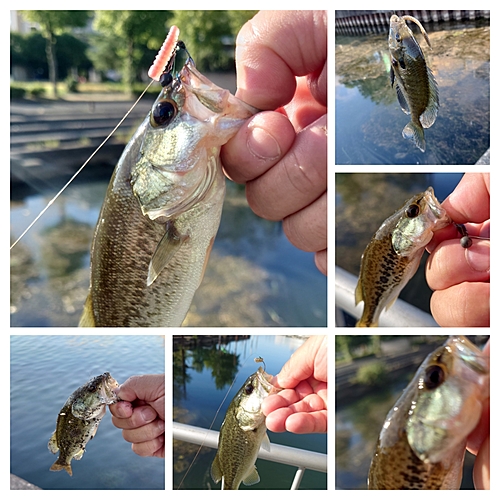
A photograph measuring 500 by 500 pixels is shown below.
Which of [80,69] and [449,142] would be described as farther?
[80,69]

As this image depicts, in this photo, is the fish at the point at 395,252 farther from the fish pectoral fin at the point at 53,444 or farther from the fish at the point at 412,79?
the fish pectoral fin at the point at 53,444

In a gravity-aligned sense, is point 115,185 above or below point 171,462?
above

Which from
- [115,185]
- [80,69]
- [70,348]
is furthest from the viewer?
[80,69]

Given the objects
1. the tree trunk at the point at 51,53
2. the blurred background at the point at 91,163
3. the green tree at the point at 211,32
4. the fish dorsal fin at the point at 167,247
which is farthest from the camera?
the tree trunk at the point at 51,53

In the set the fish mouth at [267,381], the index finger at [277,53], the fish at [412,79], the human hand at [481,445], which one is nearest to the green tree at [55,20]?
the index finger at [277,53]

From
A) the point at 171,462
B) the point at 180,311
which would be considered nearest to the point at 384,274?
the point at 180,311

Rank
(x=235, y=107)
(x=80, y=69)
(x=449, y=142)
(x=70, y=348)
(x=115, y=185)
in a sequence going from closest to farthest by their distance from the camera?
(x=235, y=107) → (x=115, y=185) → (x=449, y=142) → (x=70, y=348) → (x=80, y=69)

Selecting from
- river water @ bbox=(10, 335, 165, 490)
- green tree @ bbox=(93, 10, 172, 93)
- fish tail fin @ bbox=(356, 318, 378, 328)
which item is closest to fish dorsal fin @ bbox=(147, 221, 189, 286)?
river water @ bbox=(10, 335, 165, 490)
